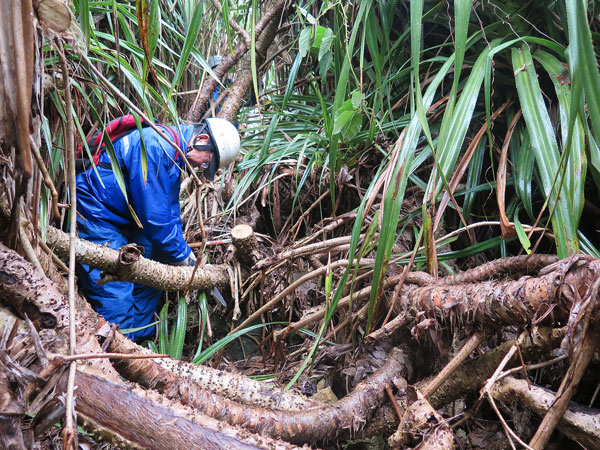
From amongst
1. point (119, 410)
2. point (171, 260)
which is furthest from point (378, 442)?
point (171, 260)

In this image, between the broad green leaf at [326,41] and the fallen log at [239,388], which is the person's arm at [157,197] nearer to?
the broad green leaf at [326,41]

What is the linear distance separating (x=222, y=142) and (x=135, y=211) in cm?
65

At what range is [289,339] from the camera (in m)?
2.39

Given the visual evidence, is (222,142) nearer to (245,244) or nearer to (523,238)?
(245,244)

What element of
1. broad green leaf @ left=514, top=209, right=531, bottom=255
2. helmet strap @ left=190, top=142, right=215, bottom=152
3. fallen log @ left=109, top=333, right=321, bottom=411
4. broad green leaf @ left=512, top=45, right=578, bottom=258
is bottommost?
fallen log @ left=109, top=333, right=321, bottom=411

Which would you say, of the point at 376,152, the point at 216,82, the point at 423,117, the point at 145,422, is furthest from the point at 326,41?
the point at 145,422

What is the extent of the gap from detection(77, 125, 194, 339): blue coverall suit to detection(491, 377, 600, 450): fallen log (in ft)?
6.59

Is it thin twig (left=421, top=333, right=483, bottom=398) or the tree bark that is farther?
the tree bark

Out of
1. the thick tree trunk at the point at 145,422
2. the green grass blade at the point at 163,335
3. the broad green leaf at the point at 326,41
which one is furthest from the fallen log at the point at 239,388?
the broad green leaf at the point at 326,41

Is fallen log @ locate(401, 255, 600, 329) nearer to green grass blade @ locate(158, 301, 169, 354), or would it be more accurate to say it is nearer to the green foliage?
the green foliage

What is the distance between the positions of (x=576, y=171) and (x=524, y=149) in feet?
1.38

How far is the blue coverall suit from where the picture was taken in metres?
2.51

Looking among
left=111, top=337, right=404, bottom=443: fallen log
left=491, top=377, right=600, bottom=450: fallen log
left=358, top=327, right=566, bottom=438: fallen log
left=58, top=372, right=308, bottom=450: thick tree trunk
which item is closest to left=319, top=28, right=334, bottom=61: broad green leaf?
left=111, top=337, right=404, bottom=443: fallen log

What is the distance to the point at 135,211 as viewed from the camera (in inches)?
103
